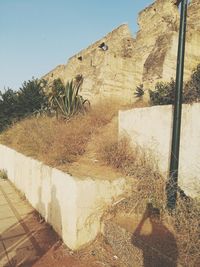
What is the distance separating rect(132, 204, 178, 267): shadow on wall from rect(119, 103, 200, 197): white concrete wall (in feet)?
2.73

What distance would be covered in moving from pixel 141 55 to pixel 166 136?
391 inches

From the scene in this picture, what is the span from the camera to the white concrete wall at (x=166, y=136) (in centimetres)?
371

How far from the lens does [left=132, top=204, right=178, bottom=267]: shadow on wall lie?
2689 mm

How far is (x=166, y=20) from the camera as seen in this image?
12.3 meters

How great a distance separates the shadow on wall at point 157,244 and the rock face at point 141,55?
799cm

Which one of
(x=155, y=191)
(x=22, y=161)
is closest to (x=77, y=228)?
(x=155, y=191)

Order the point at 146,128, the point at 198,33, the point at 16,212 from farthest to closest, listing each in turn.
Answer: the point at 198,33 < the point at 16,212 < the point at 146,128

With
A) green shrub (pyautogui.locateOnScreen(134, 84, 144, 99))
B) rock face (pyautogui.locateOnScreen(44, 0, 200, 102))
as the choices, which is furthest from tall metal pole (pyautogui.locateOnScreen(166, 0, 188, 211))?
green shrub (pyautogui.locateOnScreen(134, 84, 144, 99))

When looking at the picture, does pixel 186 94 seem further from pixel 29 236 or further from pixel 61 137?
pixel 29 236

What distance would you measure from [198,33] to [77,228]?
10468 mm

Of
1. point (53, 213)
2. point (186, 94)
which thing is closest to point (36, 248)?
point (53, 213)

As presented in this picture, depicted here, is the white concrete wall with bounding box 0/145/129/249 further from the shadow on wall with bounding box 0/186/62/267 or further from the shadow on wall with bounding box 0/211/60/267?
the shadow on wall with bounding box 0/211/60/267

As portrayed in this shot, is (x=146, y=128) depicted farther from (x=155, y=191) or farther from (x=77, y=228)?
(x=77, y=228)

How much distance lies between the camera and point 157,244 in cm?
290
